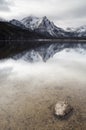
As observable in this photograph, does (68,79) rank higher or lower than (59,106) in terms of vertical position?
lower

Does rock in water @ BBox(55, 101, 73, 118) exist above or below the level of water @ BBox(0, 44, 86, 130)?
above

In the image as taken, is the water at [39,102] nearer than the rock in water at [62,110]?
Yes

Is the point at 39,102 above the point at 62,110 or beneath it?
beneath

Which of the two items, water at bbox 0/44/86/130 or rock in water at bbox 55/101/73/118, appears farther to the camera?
rock in water at bbox 55/101/73/118

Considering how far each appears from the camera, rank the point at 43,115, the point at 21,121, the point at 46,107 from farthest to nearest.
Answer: the point at 46,107 < the point at 43,115 < the point at 21,121

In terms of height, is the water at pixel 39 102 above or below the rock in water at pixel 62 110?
below

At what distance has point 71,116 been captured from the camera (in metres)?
13.7

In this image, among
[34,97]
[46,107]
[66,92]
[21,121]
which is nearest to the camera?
[21,121]

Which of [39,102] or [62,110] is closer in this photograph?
[62,110]

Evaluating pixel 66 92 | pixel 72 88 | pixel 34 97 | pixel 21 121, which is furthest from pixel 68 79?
pixel 21 121

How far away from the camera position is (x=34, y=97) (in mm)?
17750

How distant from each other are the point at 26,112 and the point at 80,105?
14.4ft

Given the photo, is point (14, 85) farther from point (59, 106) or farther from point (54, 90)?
point (59, 106)

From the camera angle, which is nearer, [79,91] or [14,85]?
[79,91]
